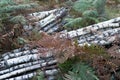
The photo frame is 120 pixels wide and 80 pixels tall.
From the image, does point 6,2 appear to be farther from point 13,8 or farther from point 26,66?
point 26,66

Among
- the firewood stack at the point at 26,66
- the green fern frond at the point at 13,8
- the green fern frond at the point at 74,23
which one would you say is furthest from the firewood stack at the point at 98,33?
the green fern frond at the point at 13,8

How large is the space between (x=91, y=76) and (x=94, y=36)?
98 centimetres

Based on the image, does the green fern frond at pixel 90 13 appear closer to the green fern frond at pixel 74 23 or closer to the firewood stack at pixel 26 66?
the green fern frond at pixel 74 23

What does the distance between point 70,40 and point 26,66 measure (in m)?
0.82

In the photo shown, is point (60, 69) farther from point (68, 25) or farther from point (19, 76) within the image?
point (68, 25)

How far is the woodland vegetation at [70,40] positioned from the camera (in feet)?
14.4

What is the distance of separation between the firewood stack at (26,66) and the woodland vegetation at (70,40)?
5.3 inches

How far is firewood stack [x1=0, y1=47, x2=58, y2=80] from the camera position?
14.9ft

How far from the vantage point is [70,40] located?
4.78 metres

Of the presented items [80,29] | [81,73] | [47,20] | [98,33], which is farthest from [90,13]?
[81,73]

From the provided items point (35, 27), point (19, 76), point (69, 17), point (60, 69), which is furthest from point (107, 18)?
point (19, 76)

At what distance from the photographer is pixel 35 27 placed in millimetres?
5559

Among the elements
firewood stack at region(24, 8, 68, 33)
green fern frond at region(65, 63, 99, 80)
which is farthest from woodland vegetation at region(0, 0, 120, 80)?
firewood stack at region(24, 8, 68, 33)

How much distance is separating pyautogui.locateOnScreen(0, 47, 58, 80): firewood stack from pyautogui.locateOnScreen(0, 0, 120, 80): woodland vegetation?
0.44ft
